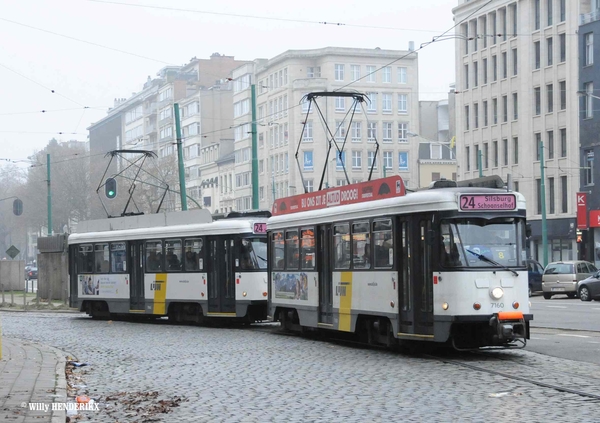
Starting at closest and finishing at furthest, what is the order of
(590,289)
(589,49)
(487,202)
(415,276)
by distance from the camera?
(487,202) < (415,276) < (590,289) < (589,49)

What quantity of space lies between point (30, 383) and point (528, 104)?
60.3 m

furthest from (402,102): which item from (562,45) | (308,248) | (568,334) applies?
(308,248)

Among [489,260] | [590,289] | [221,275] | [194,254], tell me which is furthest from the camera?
[590,289]

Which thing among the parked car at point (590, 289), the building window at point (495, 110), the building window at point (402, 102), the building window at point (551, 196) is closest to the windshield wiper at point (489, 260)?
the parked car at point (590, 289)

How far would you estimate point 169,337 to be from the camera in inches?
934

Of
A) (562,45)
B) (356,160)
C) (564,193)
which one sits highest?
(562,45)

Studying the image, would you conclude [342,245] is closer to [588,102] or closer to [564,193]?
[588,102]

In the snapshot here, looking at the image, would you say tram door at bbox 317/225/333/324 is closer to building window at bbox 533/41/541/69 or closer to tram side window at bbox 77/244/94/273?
tram side window at bbox 77/244/94/273

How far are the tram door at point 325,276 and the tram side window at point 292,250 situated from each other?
126cm

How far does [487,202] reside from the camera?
17.0 m

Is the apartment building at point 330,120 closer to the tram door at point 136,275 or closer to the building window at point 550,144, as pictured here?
the building window at point 550,144

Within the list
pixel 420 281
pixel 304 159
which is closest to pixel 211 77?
pixel 304 159

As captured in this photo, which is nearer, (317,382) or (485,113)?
(317,382)

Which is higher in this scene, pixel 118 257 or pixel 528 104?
pixel 528 104
